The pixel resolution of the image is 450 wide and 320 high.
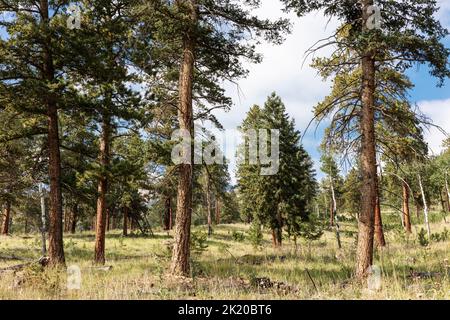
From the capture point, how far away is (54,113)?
1188 centimetres

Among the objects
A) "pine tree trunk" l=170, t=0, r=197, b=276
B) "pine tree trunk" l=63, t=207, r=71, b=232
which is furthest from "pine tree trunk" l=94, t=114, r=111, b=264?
"pine tree trunk" l=63, t=207, r=71, b=232

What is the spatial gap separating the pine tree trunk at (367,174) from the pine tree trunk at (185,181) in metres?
4.39

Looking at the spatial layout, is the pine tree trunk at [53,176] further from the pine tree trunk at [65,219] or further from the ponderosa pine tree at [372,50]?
the pine tree trunk at [65,219]

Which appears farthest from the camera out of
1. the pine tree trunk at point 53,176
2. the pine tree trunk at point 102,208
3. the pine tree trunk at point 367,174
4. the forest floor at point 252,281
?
the pine tree trunk at point 102,208

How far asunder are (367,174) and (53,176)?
31.1 feet

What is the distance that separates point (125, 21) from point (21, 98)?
176 inches

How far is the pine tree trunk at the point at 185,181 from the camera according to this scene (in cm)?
940

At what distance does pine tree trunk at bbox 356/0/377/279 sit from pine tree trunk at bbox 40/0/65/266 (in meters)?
8.71

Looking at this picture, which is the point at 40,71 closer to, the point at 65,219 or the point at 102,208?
the point at 102,208

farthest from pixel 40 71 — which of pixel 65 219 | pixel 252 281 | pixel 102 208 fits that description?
pixel 65 219

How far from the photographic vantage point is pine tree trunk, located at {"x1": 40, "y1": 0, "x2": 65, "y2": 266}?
36.6ft

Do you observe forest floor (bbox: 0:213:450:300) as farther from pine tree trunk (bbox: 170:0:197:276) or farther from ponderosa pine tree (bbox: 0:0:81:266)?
ponderosa pine tree (bbox: 0:0:81:266)

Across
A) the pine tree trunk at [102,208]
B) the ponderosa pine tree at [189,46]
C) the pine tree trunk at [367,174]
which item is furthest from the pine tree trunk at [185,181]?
the pine tree trunk at [102,208]
